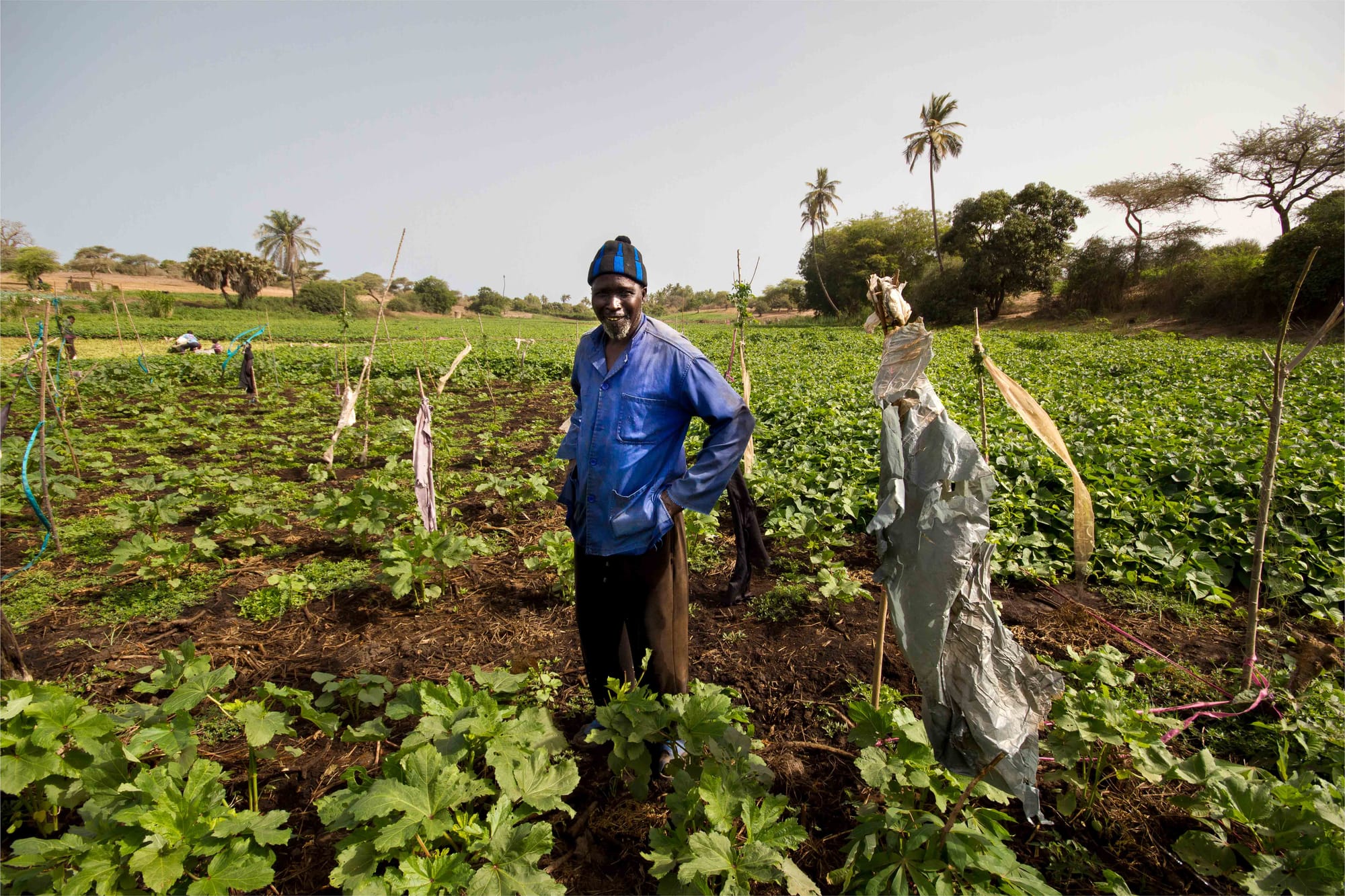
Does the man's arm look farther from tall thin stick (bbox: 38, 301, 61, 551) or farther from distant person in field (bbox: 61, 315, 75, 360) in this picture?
distant person in field (bbox: 61, 315, 75, 360)

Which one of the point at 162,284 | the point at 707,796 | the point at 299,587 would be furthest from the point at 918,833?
the point at 162,284

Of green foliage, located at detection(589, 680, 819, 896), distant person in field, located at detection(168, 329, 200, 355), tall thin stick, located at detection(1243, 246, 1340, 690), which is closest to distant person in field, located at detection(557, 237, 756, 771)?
green foliage, located at detection(589, 680, 819, 896)

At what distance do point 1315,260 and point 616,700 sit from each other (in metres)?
29.3

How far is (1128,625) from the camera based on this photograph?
321cm

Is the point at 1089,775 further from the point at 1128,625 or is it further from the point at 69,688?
the point at 69,688

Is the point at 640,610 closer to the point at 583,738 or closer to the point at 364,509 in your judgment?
the point at 583,738

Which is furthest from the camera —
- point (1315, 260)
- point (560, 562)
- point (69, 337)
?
point (1315, 260)

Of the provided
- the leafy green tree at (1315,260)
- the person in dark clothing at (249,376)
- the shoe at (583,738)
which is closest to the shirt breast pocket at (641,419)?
the shoe at (583,738)

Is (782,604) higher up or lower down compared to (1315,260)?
lower down

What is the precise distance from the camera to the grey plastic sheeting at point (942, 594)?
1.77 metres

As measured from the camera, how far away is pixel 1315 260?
20.1 meters

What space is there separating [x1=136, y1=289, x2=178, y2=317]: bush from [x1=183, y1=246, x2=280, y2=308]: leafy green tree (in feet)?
52.2

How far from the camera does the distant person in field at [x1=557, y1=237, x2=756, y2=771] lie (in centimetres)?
201

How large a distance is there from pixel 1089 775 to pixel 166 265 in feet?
310
